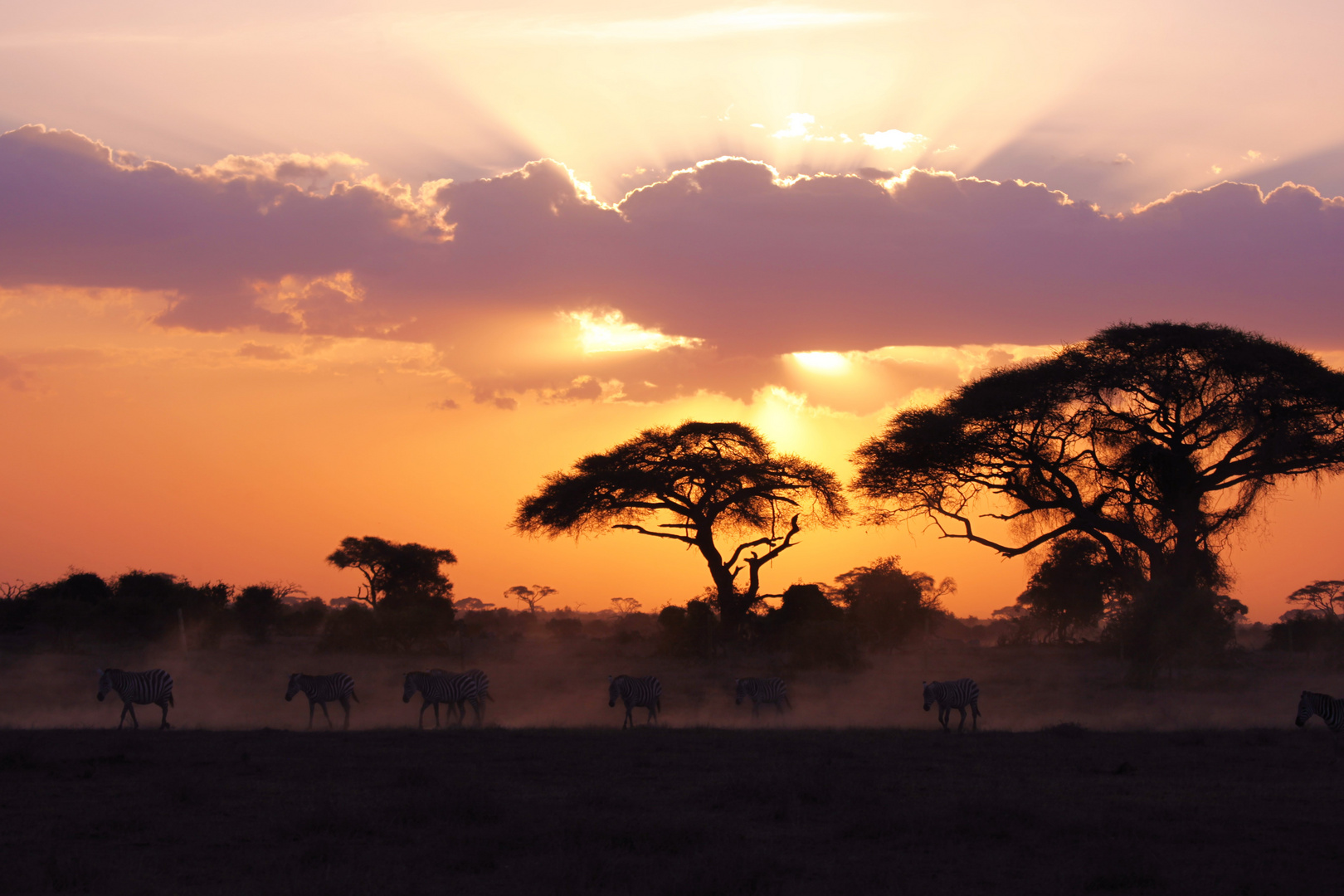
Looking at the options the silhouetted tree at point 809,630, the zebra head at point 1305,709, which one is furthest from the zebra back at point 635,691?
the silhouetted tree at point 809,630

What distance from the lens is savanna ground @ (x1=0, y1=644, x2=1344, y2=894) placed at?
9258mm

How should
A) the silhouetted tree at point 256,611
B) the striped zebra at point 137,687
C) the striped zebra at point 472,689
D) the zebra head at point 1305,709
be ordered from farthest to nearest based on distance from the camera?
the silhouetted tree at point 256,611, the striped zebra at point 472,689, the striped zebra at point 137,687, the zebra head at point 1305,709

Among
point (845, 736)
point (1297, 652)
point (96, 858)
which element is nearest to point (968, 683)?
point (845, 736)

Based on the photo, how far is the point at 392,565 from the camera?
6228cm

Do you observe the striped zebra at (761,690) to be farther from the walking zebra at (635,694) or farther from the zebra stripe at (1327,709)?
the zebra stripe at (1327,709)

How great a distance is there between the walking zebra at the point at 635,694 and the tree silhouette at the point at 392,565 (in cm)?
3417

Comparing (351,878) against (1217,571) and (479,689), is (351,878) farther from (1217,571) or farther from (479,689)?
(1217,571)

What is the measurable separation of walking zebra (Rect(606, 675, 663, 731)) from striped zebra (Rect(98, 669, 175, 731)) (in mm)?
9724

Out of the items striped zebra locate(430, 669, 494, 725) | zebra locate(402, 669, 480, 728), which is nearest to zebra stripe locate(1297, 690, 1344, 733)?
striped zebra locate(430, 669, 494, 725)

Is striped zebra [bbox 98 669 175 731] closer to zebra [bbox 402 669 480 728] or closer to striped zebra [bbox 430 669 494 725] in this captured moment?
zebra [bbox 402 669 480 728]

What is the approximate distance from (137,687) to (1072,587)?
38.1 metres

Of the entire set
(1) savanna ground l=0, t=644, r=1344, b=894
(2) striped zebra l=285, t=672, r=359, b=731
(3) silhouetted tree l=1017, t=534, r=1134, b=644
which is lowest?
(1) savanna ground l=0, t=644, r=1344, b=894

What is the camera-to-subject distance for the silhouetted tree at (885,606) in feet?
155

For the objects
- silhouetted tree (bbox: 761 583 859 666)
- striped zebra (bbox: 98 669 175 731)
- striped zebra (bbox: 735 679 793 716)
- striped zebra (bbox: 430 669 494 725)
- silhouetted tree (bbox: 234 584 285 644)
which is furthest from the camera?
silhouetted tree (bbox: 234 584 285 644)
